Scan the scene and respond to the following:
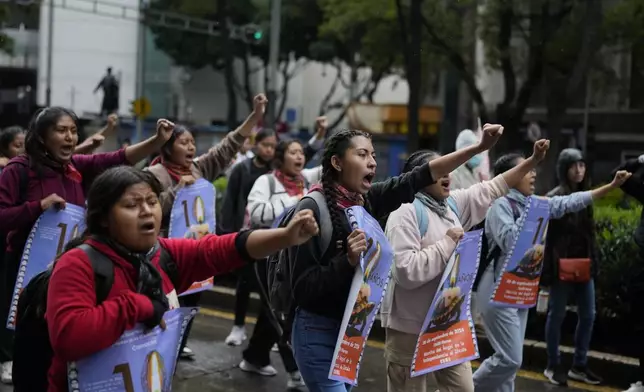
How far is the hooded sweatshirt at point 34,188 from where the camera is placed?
4.68 meters

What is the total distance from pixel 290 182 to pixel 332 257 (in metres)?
2.84

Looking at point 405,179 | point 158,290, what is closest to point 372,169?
point 405,179

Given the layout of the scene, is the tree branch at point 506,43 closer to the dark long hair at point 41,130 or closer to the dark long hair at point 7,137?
the dark long hair at point 7,137

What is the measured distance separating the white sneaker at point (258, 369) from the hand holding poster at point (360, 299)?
294cm

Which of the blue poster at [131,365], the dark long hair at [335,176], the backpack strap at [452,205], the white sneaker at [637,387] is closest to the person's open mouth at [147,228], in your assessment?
the blue poster at [131,365]

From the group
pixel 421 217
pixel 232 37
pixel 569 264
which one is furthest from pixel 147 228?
pixel 232 37

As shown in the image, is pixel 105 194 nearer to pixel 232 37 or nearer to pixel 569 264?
pixel 569 264

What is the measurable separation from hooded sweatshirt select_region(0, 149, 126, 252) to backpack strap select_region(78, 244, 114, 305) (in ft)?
7.04

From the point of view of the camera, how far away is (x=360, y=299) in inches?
145

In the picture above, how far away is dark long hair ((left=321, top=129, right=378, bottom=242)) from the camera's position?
147 inches

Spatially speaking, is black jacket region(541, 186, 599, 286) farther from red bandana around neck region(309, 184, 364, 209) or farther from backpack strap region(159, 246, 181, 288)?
backpack strap region(159, 246, 181, 288)

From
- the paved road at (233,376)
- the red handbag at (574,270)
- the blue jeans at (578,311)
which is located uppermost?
the red handbag at (574,270)

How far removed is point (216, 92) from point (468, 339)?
38.9m

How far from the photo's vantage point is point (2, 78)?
37.2 metres
